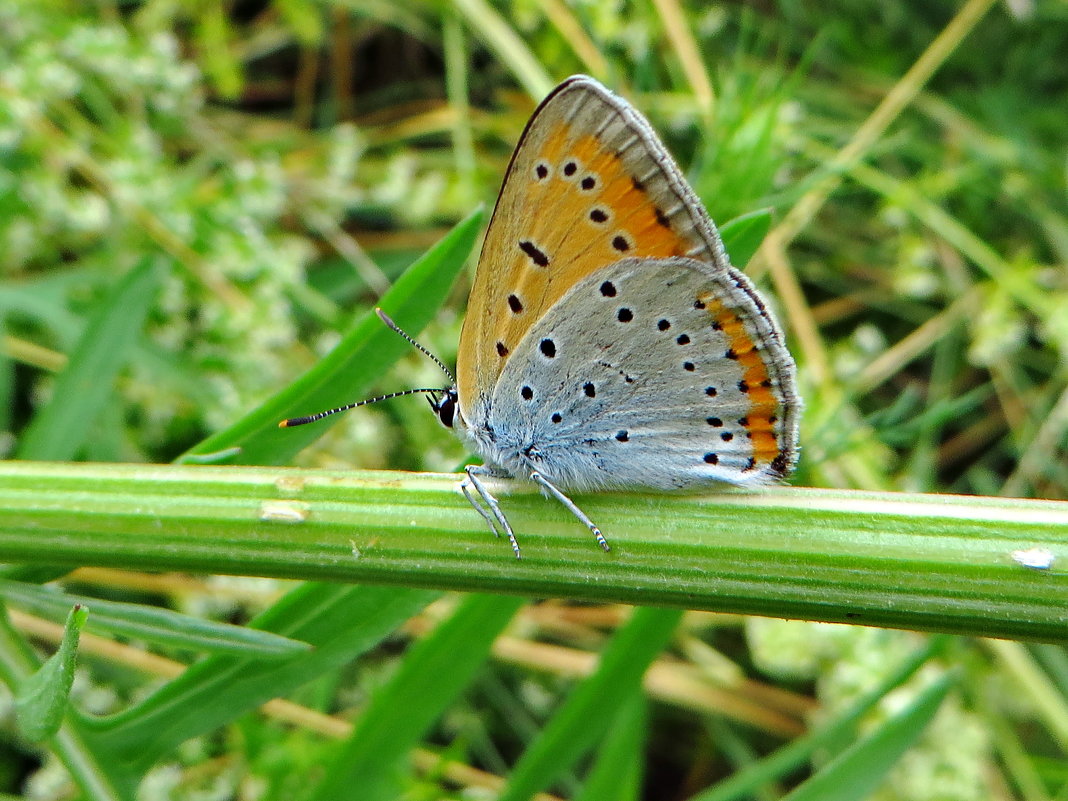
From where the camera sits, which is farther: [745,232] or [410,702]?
[410,702]

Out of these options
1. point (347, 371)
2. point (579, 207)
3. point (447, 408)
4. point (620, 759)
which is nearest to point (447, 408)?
point (447, 408)

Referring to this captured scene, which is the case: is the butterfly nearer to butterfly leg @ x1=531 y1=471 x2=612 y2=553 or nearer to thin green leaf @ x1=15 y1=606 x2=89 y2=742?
butterfly leg @ x1=531 y1=471 x2=612 y2=553

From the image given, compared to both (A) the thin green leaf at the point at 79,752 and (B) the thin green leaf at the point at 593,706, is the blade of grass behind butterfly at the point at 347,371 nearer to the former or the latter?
(A) the thin green leaf at the point at 79,752

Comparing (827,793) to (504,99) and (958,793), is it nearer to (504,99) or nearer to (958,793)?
(958,793)

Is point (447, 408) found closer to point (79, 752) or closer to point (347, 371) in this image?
point (347, 371)

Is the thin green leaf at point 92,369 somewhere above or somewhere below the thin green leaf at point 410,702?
above

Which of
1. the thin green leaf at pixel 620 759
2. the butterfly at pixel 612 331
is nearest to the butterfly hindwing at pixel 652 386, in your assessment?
the butterfly at pixel 612 331
